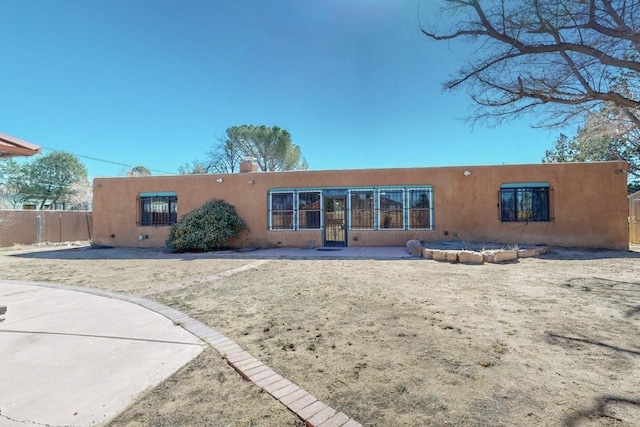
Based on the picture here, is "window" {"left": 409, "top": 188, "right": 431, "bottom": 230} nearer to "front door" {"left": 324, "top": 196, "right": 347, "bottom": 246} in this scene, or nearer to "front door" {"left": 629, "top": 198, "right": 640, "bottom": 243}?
"front door" {"left": 324, "top": 196, "right": 347, "bottom": 246}

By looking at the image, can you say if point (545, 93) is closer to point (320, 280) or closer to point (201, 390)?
point (320, 280)

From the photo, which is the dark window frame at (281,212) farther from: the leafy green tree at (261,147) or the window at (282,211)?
the leafy green tree at (261,147)

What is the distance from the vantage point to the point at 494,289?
5.55m

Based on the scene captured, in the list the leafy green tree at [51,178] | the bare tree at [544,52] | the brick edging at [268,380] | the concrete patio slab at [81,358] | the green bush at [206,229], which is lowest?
the concrete patio slab at [81,358]

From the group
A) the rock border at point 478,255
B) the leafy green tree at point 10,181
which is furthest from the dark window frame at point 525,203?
the leafy green tree at point 10,181

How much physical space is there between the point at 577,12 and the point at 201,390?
665 cm

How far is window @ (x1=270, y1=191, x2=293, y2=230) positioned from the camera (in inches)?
528

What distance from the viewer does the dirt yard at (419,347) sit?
6.86 feet

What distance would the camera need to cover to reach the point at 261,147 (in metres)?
26.2

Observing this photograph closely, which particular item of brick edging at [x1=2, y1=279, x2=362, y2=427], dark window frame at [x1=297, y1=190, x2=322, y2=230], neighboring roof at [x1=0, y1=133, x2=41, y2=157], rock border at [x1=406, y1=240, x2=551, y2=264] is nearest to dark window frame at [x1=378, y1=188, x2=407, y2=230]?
dark window frame at [x1=297, y1=190, x2=322, y2=230]

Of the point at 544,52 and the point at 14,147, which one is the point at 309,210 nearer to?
the point at 544,52

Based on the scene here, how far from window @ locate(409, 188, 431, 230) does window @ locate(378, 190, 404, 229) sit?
1.29 feet

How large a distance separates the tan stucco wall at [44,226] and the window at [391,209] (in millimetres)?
18155

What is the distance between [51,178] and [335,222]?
1385 inches
